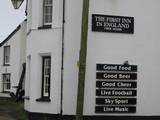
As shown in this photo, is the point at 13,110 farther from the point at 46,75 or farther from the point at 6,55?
the point at 6,55

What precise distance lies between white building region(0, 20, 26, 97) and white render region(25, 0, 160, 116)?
13.7m

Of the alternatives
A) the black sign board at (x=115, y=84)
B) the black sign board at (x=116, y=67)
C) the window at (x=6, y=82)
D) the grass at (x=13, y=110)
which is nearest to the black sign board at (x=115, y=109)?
the black sign board at (x=115, y=84)

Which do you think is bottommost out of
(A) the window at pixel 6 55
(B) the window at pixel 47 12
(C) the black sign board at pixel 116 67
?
(C) the black sign board at pixel 116 67

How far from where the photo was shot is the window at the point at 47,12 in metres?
25.4

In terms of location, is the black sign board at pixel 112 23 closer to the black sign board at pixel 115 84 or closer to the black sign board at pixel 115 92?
the black sign board at pixel 115 84

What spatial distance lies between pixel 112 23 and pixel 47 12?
3.50 metres

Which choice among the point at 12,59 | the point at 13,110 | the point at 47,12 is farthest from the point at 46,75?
the point at 12,59

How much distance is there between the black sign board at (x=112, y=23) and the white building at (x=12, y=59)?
1548cm

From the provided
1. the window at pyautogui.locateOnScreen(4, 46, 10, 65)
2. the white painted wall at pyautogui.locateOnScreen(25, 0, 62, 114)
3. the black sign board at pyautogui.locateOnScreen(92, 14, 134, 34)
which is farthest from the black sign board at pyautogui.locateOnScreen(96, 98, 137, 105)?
the window at pyautogui.locateOnScreen(4, 46, 10, 65)

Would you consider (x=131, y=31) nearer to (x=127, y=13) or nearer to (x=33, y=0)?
(x=127, y=13)

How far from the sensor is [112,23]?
24.6 m

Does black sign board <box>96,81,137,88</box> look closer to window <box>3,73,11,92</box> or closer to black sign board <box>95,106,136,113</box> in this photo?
black sign board <box>95,106,136,113</box>

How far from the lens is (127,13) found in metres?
25.0

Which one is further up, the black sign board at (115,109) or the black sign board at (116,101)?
the black sign board at (116,101)
